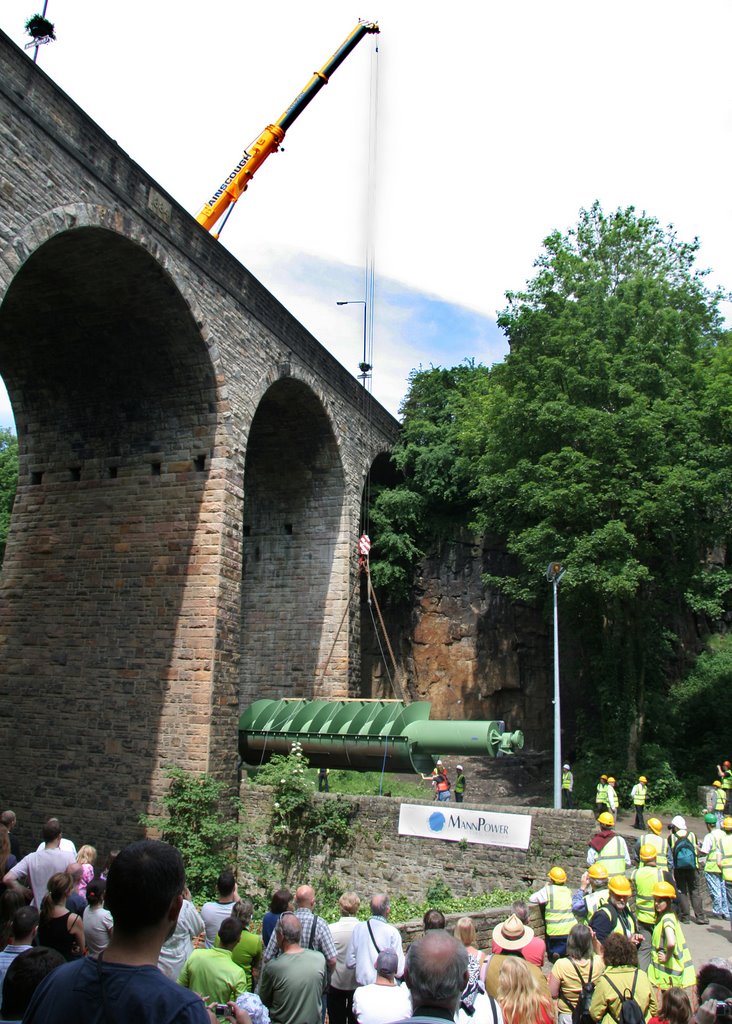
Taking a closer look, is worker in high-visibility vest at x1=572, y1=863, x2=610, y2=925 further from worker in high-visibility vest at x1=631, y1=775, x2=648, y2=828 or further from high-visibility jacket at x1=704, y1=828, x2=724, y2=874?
worker in high-visibility vest at x1=631, y1=775, x2=648, y2=828

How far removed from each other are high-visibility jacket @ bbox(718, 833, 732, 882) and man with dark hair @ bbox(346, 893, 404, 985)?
5.46 metres

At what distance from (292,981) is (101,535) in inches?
413

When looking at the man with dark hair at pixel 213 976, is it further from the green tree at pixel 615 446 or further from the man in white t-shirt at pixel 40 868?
the green tree at pixel 615 446

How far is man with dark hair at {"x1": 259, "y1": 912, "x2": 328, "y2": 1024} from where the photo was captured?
3967 millimetres

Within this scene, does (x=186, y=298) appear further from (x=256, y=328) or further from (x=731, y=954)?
(x=731, y=954)

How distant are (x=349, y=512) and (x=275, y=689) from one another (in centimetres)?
432

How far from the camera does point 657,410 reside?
620 inches

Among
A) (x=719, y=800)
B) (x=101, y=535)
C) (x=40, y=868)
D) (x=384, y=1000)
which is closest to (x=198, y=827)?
(x=101, y=535)

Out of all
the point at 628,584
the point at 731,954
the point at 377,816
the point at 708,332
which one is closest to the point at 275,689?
the point at 377,816

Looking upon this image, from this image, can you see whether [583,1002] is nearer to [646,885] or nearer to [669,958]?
[669,958]

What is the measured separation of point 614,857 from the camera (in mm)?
7094

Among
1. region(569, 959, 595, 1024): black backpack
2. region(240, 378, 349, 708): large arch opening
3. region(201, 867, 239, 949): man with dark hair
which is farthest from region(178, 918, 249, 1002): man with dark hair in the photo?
region(240, 378, 349, 708): large arch opening

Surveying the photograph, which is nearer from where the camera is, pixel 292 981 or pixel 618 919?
pixel 292 981

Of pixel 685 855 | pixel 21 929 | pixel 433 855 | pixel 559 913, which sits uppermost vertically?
pixel 21 929
